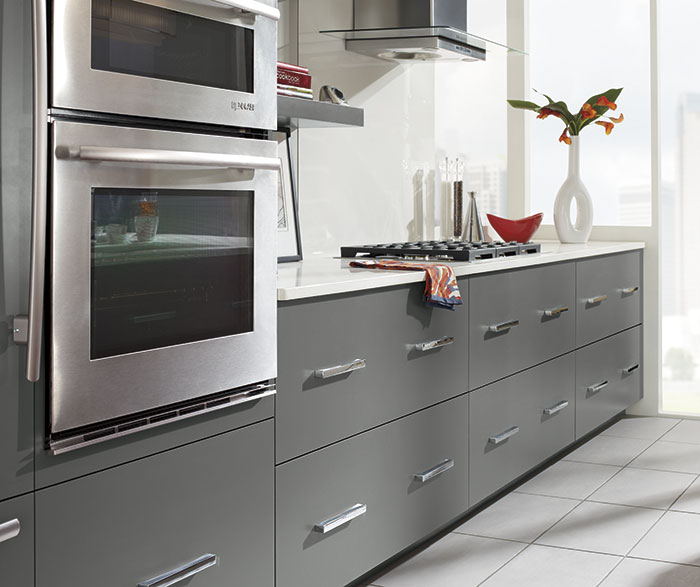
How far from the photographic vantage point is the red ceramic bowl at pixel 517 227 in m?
3.95

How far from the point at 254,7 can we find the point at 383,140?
178cm

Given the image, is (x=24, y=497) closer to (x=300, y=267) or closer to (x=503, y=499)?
(x=300, y=267)

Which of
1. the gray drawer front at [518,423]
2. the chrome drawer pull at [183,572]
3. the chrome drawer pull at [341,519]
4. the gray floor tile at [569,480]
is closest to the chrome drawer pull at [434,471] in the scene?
the gray drawer front at [518,423]

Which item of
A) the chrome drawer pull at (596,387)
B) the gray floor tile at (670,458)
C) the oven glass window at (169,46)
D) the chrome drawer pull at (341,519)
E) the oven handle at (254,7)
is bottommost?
the gray floor tile at (670,458)

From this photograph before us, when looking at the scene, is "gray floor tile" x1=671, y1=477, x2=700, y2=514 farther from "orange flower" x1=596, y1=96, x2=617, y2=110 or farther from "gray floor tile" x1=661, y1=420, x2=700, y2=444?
"orange flower" x1=596, y1=96, x2=617, y2=110

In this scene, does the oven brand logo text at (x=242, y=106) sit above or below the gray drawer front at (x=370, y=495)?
above

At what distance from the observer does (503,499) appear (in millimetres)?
3254

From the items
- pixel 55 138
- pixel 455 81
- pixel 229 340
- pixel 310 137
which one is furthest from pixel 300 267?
pixel 455 81

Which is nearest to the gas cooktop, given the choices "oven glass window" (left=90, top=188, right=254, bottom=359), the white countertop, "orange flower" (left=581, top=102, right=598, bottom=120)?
the white countertop

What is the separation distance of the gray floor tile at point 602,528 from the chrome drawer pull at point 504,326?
639 millimetres

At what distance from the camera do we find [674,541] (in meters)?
2.82

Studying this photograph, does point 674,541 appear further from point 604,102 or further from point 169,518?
point 604,102

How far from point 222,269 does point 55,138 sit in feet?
1.54

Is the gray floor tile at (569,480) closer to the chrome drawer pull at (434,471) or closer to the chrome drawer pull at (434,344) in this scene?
the chrome drawer pull at (434,471)
